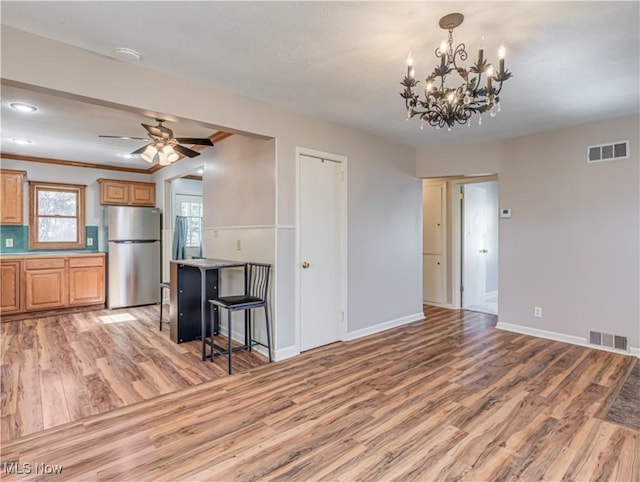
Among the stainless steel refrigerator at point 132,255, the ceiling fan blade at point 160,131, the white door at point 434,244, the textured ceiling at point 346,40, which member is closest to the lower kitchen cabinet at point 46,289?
the stainless steel refrigerator at point 132,255

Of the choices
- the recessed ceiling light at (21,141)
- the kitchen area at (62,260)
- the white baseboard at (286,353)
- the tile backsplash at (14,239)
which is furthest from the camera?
the tile backsplash at (14,239)

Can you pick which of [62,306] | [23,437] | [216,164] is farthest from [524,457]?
[62,306]

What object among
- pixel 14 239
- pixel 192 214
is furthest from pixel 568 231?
pixel 14 239

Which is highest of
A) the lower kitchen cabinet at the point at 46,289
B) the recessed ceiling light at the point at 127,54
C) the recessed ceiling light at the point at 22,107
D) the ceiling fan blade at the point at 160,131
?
the recessed ceiling light at the point at 22,107

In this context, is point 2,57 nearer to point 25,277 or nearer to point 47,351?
point 47,351

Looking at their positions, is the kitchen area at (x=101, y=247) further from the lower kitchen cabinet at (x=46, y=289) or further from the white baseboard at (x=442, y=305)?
the white baseboard at (x=442, y=305)

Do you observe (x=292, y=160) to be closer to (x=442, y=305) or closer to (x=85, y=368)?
(x=85, y=368)

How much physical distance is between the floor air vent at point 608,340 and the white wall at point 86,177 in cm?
737

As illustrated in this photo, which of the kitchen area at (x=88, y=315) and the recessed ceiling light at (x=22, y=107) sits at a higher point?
the recessed ceiling light at (x=22, y=107)

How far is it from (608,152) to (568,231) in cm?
93

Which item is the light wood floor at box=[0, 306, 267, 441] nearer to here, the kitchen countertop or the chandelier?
the kitchen countertop

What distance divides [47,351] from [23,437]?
1.87 meters

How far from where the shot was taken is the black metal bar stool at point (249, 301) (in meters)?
3.24

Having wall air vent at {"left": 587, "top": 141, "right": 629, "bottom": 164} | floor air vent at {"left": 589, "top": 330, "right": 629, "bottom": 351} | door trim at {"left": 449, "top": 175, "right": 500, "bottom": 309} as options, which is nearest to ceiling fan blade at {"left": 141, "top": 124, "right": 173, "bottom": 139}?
door trim at {"left": 449, "top": 175, "right": 500, "bottom": 309}
